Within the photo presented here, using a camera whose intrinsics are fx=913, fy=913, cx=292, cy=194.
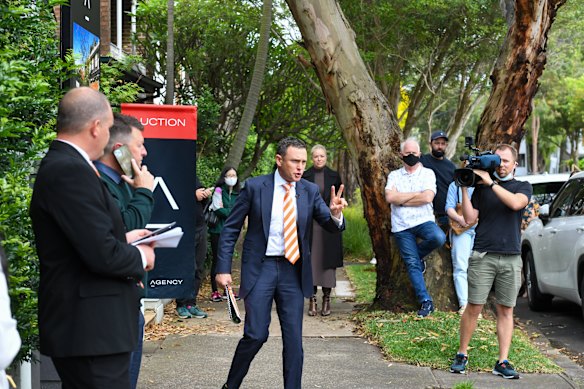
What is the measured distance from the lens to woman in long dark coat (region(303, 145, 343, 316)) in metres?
11.0

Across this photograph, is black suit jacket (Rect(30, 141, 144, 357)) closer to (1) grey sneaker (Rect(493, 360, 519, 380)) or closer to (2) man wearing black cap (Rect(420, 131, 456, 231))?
(1) grey sneaker (Rect(493, 360, 519, 380))

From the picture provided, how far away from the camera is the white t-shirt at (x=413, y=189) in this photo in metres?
9.80

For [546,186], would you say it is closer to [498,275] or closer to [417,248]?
[417,248]

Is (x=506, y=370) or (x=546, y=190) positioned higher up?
(x=546, y=190)

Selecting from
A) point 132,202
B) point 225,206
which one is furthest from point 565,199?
point 132,202

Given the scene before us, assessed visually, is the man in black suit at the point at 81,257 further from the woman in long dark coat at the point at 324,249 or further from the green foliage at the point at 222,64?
the green foliage at the point at 222,64

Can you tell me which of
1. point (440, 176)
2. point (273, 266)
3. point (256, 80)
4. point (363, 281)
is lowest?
point (363, 281)

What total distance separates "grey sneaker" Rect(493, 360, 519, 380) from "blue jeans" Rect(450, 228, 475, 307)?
2500 millimetres

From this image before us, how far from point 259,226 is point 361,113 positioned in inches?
165

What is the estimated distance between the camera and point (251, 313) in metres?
6.38

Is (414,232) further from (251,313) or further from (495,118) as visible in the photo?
(251,313)

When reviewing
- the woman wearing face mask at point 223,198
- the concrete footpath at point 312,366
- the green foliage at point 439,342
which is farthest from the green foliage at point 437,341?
the woman wearing face mask at point 223,198

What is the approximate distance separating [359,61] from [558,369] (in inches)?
167

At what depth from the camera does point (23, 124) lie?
4773mm
